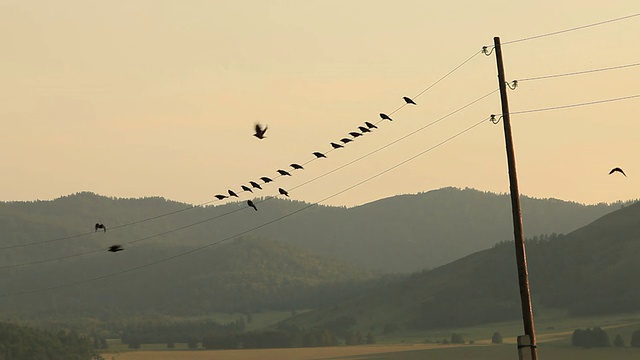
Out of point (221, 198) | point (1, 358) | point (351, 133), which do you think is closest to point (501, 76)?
point (351, 133)

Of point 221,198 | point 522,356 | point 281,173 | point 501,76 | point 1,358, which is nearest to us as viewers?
point 522,356

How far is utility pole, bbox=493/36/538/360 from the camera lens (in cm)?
4359

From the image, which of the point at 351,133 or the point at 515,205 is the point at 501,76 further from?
the point at 351,133

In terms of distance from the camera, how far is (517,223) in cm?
4409

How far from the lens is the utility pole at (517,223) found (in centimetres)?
4359

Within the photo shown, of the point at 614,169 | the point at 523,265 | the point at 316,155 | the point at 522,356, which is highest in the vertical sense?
the point at 316,155

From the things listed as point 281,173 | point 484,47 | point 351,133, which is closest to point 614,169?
point 484,47

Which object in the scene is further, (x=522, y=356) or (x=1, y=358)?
(x=1, y=358)

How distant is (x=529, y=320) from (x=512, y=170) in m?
5.79

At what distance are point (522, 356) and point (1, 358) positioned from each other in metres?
169

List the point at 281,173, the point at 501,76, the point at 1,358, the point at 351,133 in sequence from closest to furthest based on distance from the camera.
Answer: the point at 501,76 < the point at 351,133 < the point at 281,173 < the point at 1,358

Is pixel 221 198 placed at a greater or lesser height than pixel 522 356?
greater

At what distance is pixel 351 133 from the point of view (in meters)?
52.9

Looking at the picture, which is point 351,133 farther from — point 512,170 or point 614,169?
point 614,169
